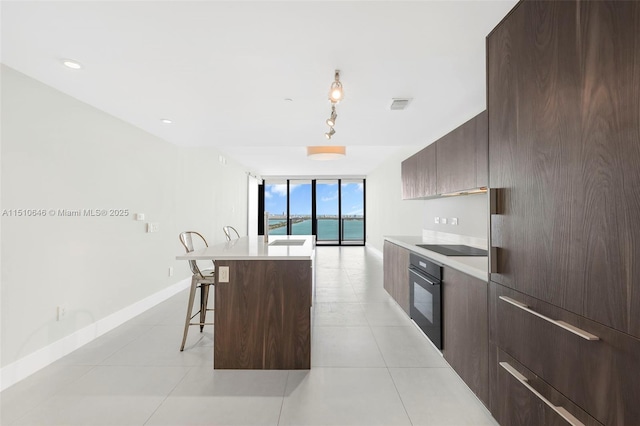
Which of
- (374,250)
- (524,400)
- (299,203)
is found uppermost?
(299,203)

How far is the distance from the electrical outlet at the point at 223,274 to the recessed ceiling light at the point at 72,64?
5.95 ft

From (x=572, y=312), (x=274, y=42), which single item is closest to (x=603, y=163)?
(x=572, y=312)

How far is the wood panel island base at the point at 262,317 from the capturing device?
2287mm

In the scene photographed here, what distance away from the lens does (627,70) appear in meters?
0.87

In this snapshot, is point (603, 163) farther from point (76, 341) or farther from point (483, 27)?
point (76, 341)

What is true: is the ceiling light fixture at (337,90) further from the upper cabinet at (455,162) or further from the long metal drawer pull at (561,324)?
the long metal drawer pull at (561,324)

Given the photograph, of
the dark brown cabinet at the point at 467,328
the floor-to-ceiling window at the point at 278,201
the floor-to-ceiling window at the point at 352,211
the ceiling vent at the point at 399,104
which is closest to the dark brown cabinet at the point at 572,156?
the dark brown cabinet at the point at 467,328

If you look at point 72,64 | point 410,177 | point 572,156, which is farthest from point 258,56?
point 410,177

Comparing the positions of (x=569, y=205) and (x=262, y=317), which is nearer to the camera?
(x=569, y=205)

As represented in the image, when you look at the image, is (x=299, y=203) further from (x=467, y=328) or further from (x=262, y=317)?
(x=467, y=328)

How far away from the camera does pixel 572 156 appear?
3.52 ft

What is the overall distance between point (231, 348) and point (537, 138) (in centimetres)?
250

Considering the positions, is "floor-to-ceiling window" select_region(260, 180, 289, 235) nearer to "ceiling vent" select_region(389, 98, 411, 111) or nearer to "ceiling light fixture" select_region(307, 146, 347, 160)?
"ceiling light fixture" select_region(307, 146, 347, 160)

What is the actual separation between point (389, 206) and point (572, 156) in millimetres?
6100
